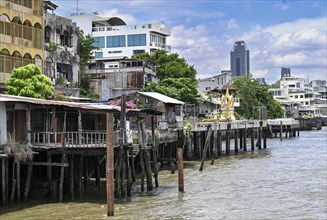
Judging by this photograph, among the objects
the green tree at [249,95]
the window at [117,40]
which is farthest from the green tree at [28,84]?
the green tree at [249,95]

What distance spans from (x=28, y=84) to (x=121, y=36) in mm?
58447

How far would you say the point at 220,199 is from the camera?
97.2ft

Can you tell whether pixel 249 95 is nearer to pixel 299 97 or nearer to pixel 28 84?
pixel 28 84

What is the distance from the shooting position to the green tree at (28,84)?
35.3m

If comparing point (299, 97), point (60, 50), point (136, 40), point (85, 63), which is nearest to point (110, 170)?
point (60, 50)

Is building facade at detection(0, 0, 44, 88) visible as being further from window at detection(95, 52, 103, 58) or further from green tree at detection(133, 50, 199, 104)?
window at detection(95, 52, 103, 58)

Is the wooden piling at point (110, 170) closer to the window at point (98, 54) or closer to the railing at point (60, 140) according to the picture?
the railing at point (60, 140)

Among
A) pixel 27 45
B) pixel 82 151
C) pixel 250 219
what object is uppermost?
pixel 27 45

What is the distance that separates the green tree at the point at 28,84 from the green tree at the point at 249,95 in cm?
6488

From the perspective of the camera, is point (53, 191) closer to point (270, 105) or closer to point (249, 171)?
point (249, 171)

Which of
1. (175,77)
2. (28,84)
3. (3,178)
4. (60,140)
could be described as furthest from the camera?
(175,77)

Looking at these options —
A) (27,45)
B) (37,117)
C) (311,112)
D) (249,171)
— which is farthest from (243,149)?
(311,112)

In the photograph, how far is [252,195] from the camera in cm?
3108

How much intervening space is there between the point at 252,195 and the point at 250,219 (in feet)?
22.0
